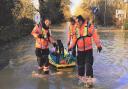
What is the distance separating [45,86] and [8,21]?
49.8ft

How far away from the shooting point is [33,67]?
14766 millimetres

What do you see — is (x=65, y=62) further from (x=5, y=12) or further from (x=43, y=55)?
(x=5, y=12)

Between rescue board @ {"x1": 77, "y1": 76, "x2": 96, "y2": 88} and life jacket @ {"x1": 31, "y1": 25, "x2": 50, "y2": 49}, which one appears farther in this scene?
life jacket @ {"x1": 31, "y1": 25, "x2": 50, "y2": 49}

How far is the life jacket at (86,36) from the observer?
1113 centimetres

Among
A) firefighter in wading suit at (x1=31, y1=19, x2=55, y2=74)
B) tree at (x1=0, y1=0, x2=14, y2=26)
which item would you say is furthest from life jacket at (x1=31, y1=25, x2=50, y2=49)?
tree at (x1=0, y1=0, x2=14, y2=26)

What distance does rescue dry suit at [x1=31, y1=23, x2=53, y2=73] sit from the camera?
1280 cm

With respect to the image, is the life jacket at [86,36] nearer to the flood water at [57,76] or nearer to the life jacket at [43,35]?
the flood water at [57,76]

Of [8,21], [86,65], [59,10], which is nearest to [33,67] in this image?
[86,65]

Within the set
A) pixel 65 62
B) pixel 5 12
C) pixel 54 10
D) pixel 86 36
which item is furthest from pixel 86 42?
pixel 54 10

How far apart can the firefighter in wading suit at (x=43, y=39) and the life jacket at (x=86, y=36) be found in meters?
1.85

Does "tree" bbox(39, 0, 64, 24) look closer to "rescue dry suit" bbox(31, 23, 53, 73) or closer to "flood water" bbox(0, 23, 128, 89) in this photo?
"flood water" bbox(0, 23, 128, 89)

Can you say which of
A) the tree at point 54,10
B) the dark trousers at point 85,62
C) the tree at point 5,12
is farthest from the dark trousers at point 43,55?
the tree at point 54,10

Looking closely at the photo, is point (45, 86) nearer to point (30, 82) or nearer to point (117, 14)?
point (30, 82)

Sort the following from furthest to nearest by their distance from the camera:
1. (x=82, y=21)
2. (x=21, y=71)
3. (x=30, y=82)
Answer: (x=21, y=71) < (x=30, y=82) < (x=82, y=21)
